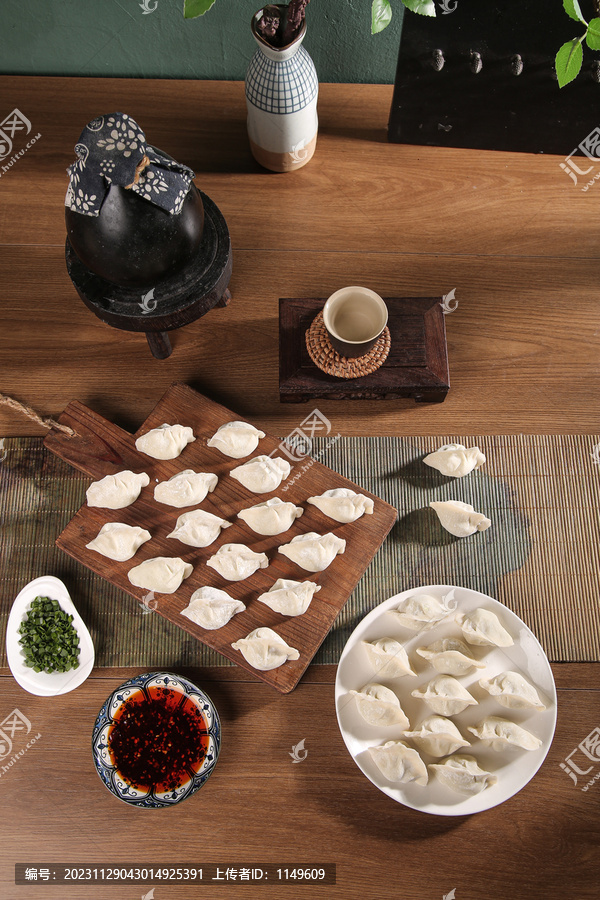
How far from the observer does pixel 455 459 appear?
1.24 metres

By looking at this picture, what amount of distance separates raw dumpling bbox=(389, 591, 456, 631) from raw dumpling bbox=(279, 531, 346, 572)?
0.15 meters

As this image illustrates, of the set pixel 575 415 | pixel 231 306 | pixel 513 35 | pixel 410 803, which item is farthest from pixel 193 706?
pixel 513 35

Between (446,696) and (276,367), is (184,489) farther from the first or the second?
(446,696)

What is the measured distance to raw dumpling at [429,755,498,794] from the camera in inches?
43.7

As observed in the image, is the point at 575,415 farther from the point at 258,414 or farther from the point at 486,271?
the point at 258,414

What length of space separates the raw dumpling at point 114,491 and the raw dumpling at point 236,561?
190 mm

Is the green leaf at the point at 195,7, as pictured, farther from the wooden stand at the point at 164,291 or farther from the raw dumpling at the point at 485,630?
the raw dumpling at the point at 485,630

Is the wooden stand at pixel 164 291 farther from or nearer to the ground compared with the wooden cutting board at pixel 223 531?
farther from the ground

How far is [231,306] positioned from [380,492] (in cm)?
48

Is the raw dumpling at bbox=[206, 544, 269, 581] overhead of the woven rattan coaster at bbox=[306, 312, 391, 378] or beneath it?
beneath
